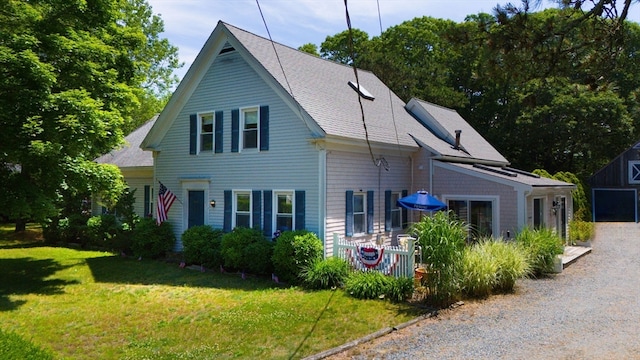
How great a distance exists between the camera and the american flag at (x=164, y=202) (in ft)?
53.2

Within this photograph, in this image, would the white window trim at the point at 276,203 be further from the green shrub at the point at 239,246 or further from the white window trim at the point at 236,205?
the white window trim at the point at 236,205

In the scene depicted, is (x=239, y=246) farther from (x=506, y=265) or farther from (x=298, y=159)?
(x=506, y=265)

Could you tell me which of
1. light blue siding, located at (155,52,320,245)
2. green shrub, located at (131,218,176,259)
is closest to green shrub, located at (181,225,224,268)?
light blue siding, located at (155,52,320,245)

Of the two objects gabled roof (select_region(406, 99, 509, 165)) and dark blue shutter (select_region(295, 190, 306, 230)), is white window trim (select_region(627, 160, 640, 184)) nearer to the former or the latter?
gabled roof (select_region(406, 99, 509, 165))

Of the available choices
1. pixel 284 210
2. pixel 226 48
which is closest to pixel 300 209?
pixel 284 210

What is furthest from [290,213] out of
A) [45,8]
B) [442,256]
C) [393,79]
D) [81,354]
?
[393,79]

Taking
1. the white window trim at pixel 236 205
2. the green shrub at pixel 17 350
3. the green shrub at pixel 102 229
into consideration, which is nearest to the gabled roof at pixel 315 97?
the white window trim at pixel 236 205

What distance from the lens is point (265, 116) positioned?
14.4 metres

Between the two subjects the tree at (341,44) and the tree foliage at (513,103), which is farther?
the tree at (341,44)

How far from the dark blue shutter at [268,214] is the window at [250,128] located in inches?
65.7

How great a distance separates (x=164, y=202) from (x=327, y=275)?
24.9 feet

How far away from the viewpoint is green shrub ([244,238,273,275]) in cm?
1286

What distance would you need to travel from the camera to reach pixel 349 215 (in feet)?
45.3

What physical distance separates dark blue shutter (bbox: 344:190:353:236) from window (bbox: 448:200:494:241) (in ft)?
14.6
